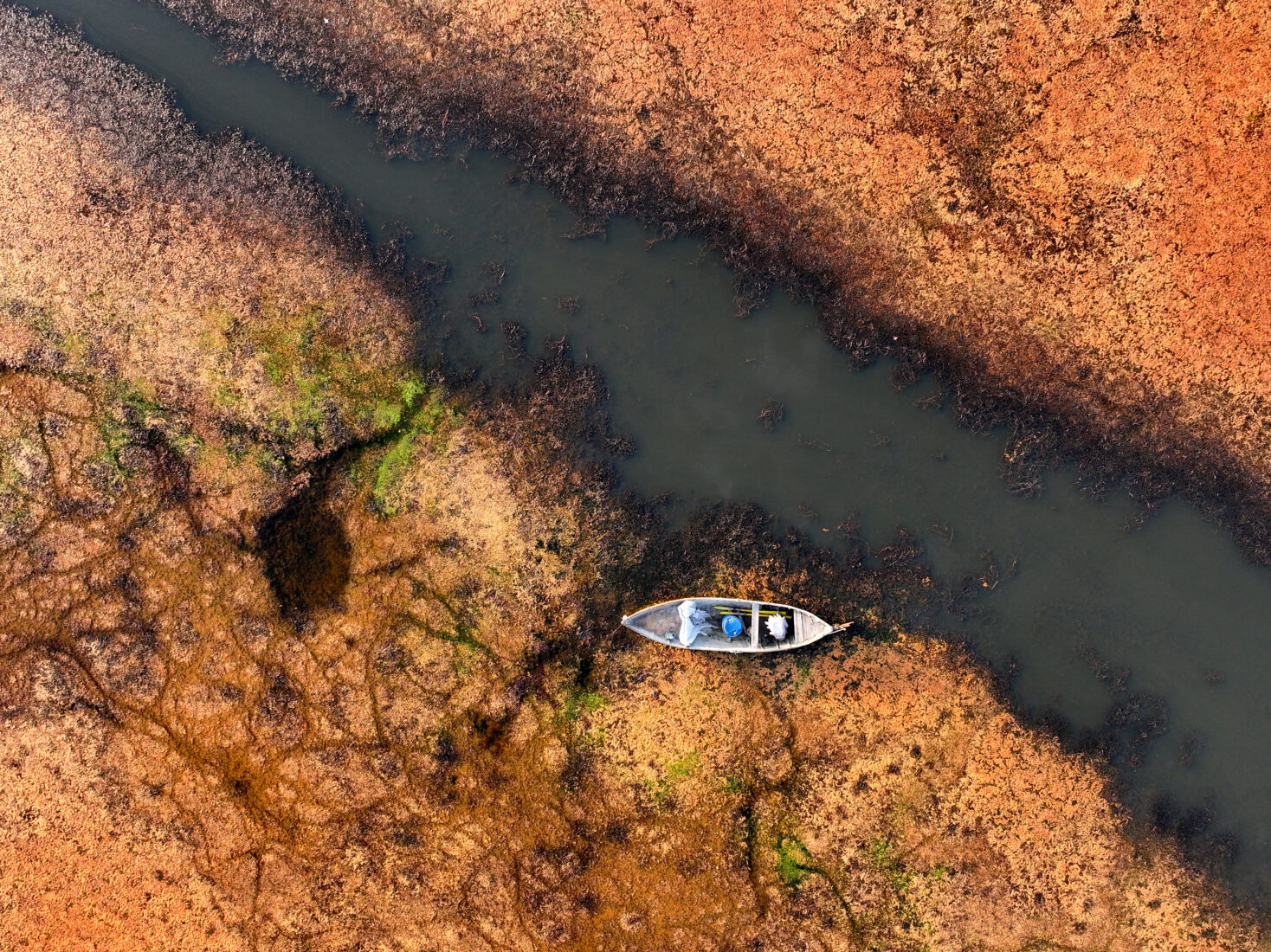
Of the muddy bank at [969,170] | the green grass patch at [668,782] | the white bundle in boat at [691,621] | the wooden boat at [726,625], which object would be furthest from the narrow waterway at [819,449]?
the green grass patch at [668,782]

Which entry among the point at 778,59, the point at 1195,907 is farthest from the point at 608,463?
the point at 1195,907

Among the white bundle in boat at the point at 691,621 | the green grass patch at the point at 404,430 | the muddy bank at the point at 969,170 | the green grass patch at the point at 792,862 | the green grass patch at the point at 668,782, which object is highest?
the muddy bank at the point at 969,170

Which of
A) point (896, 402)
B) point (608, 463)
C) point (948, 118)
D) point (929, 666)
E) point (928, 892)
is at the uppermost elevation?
point (948, 118)

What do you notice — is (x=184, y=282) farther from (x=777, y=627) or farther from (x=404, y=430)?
(x=777, y=627)

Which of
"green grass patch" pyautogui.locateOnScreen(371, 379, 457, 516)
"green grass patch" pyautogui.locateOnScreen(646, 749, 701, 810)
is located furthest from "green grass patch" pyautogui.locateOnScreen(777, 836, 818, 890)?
"green grass patch" pyautogui.locateOnScreen(371, 379, 457, 516)

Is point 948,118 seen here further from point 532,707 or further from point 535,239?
point 532,707

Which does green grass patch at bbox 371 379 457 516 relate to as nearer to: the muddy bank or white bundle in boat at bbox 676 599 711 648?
the muddy bank

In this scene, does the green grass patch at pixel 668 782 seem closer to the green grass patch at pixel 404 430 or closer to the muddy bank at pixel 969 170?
the green grass patch at pixel 404 430
